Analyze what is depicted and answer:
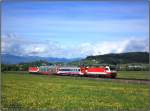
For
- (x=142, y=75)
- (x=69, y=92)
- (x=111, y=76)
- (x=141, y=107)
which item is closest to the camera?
(x=141, y=107)

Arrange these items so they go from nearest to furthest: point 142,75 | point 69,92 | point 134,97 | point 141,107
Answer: point 141,107 < point 134,97 < point 69,92 < point 142,75

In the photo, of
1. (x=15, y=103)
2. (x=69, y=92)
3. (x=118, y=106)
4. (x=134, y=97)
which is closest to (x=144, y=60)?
(x=134, y=97)

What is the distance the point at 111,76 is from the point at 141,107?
12.1m

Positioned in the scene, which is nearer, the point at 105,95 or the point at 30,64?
the point at 105,95

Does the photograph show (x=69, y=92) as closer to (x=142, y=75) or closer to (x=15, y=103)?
(x=15, y=103)

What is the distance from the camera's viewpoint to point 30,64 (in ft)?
48.1

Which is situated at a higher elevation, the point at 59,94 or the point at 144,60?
the point at 144,60

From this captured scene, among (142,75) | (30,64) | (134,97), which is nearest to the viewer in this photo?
(134,97)

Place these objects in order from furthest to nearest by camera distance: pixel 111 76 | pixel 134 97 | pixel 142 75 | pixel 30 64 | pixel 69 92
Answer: pixel 111 76, pixel 142 75, pixel 30 64, pixel 69 92, pixel 134 97

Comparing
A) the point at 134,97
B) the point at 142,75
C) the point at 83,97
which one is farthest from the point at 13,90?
the point at 142,75

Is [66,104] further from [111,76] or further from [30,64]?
[111,76]

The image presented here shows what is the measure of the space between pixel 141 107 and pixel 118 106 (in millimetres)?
742

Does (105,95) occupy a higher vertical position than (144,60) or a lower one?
lower

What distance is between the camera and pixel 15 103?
11727 millimetres
